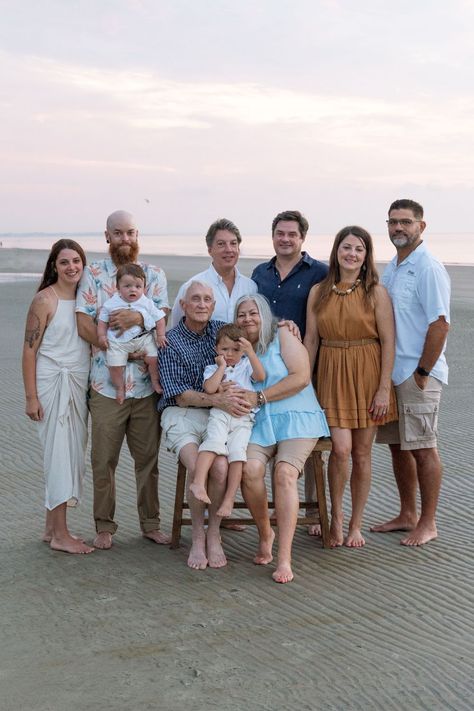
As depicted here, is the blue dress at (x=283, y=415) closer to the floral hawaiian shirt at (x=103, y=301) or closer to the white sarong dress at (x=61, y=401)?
the floral hawaiian shirt at (x=103, y=301)

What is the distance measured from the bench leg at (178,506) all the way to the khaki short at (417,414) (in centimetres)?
151

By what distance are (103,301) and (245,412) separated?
Result: 1.20 meters

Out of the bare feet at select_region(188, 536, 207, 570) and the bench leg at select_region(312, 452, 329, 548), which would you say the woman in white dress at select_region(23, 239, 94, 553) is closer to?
the bare feet at select_region(188, 536, 207, 570)

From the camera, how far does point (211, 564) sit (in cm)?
531

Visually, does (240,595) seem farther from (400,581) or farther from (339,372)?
(339,372)

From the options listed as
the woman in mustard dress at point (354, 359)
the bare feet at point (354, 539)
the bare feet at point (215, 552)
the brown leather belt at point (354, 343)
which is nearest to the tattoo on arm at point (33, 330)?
the bare feet at point (215, 552)

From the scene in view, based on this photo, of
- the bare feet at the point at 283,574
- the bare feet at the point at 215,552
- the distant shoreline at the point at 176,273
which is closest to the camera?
the bare feet at the point at 283,574

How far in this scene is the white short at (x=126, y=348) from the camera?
5445mm

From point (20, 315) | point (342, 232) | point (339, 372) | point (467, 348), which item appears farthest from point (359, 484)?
point (20, 315)

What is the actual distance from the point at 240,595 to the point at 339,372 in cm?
164

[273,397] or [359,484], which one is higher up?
[273,397]

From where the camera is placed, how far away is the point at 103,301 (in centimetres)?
562

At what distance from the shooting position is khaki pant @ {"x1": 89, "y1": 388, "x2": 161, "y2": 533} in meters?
5.63

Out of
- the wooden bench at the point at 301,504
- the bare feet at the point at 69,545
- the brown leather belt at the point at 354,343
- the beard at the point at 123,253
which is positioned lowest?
the bare feet at the point at 69,545
